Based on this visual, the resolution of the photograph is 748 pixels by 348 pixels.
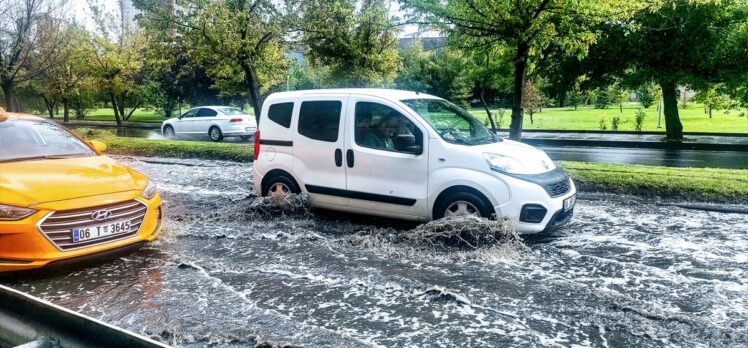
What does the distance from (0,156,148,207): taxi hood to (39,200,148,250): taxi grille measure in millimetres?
153

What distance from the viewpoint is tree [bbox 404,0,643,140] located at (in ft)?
31.5

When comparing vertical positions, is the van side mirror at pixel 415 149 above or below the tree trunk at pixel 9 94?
below

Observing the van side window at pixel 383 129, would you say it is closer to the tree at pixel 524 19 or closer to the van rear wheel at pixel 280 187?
the van rear wheel at pixel 280 187

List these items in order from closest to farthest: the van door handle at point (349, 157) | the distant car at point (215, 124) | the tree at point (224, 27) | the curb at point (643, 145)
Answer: the van door handle at point (349, 157), the tree at point (224, 27), the curb at point (643, 145), the distant car at point (215, 124)

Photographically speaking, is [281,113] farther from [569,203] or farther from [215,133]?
[215,133]

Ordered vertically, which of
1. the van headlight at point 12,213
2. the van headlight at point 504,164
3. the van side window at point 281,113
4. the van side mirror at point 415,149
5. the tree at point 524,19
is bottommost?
the van headlight at point 12,213

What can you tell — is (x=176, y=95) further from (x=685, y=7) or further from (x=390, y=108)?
(x=390, y=108)

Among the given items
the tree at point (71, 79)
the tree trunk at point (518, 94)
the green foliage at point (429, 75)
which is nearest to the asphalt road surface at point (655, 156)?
the tree trunk at point (518, 94)

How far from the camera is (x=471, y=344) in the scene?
12.8ft

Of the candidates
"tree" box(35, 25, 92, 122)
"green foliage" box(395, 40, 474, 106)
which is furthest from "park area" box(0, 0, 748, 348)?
"green foliage" box(395, 40, 474, 106)

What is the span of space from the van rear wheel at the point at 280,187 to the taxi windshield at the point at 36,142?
2440mm

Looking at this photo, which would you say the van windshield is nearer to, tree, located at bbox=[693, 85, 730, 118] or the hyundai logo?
the hyundai logo

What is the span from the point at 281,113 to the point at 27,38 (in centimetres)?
1651

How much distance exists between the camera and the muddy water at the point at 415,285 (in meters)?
4.10
